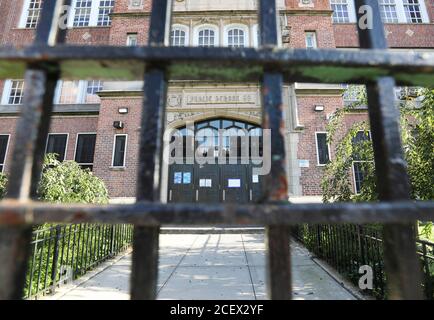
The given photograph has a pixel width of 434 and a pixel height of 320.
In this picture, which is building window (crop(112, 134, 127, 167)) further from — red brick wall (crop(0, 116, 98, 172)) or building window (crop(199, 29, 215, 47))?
building window (crop(199, 29, 215, 47))

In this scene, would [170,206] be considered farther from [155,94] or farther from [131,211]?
[155,94]

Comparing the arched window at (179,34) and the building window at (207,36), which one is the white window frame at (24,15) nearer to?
the arched window at (179,34)

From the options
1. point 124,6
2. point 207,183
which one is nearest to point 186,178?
point 207,183

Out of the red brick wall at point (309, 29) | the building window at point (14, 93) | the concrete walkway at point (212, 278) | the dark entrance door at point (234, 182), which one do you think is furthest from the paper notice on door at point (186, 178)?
the building window at point (14, 93)

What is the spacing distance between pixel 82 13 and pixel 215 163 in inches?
534

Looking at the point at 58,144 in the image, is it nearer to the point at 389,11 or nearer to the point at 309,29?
the point at 309,29

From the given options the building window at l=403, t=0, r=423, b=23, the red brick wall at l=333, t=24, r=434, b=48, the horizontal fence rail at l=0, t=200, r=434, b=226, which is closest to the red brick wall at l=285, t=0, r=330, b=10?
the red brick wall at l=333, t=24, r=434, b=48

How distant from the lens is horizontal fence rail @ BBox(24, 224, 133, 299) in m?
3.97

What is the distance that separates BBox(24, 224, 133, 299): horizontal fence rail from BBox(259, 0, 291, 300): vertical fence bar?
3.88 metres

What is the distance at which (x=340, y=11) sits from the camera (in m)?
17.0

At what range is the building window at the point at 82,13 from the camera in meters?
17.3
